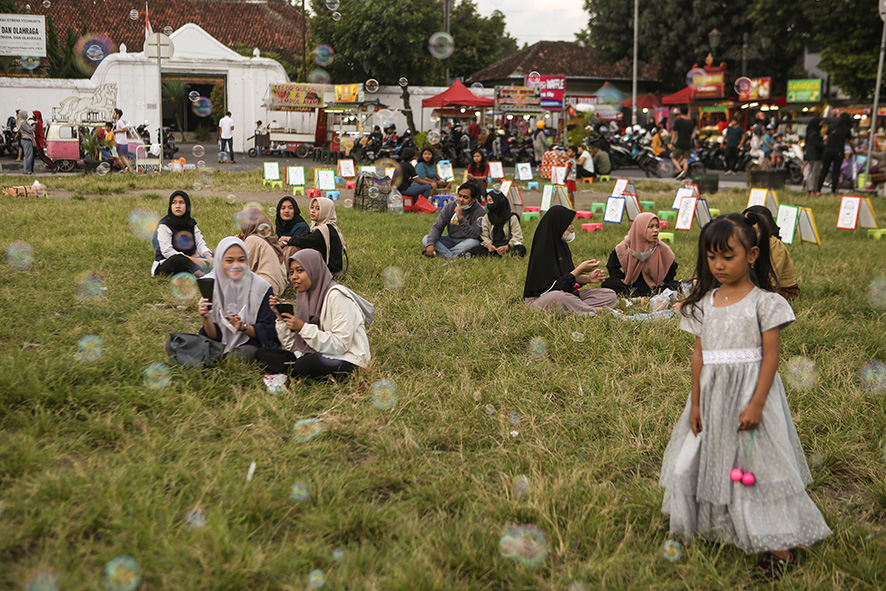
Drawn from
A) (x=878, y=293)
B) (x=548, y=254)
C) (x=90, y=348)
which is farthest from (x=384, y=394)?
(x=878, y=293)

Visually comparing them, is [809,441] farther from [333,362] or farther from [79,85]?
[79,85]

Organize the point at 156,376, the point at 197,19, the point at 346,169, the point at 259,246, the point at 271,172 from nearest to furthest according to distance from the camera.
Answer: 1. the point at 156,376
2. the point at 259,246
3. the point at 271,172
4. the point at 346,169
5. the point at 197,19

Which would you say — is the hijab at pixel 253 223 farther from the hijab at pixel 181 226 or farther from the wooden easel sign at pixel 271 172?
the wooden easel sign at pixel 271 172

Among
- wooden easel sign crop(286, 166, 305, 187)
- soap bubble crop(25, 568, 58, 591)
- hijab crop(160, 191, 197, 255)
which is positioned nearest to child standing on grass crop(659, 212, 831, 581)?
soap bubble crop(25, 568, 58, 591)

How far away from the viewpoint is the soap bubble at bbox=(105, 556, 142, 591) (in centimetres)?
264

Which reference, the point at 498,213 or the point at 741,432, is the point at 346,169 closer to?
the point at 498,213

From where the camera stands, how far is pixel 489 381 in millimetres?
4938

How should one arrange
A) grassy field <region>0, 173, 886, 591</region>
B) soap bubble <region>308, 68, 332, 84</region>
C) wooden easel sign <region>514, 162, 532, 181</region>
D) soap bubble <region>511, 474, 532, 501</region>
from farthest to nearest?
1. soap bubble <region>308, 68, 332, 84</region>
2. wooden easel sign <region>514, 162, 532, 181</region>
3. soap bubble <region>511, 474, 532, 501</region>
4. grassy field <region>0, 173, 886, 591</region>

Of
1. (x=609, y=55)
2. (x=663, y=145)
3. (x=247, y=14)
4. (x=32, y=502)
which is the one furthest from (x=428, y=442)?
(x=247, y=14)

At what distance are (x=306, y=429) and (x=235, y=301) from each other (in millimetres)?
1300

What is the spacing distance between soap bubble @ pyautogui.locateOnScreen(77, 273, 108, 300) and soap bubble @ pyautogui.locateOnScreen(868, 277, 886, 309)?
256 inches

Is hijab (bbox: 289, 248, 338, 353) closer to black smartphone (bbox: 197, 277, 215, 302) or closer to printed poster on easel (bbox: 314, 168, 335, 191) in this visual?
black smartphone (bbox: 197, 277, 215, 302)

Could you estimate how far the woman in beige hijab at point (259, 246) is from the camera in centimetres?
666

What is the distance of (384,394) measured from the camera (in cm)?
464
